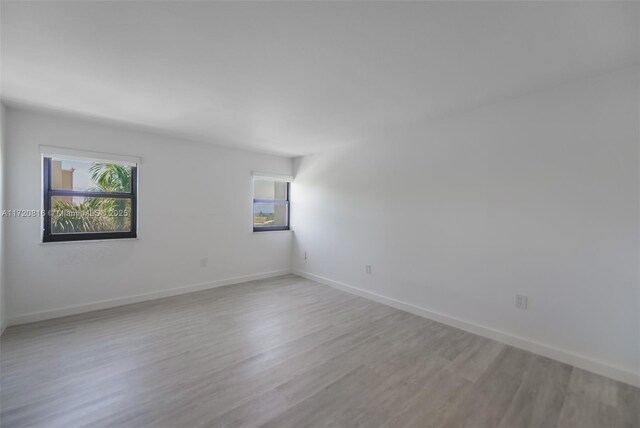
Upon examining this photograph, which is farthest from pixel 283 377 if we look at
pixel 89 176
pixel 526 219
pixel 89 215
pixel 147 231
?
pixel 89 176

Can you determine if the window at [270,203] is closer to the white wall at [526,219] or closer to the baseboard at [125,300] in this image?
the baseboard at [125,300]

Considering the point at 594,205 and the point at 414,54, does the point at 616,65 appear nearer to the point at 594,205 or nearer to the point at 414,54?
the point at 594,205

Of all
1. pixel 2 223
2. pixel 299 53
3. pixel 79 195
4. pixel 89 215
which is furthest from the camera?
pixel 89 215

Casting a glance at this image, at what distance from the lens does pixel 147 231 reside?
3.72m

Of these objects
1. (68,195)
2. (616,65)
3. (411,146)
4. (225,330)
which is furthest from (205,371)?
(616,65)

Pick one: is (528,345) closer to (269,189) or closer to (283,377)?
(283,377)

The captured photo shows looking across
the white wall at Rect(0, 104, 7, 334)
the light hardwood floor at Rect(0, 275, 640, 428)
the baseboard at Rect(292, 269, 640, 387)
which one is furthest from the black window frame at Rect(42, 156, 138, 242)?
the baseboard at Rect(292, 269, 640, 387)

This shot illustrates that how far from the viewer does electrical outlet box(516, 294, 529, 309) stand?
252 centimetres

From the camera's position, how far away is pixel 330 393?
1.90 metres

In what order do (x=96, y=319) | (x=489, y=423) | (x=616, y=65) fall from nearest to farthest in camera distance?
(x=489, y=423)
(x=616, y=65)
(x=96, y=319)

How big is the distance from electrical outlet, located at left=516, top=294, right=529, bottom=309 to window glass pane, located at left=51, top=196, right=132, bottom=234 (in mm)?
4641

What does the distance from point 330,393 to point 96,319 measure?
2.86 metres

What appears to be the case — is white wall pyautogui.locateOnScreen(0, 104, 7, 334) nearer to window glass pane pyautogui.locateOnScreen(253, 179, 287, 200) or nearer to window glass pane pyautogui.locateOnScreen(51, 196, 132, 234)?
window glass pane pyautogui.locateOnScreen(51, 196, 132, 234)

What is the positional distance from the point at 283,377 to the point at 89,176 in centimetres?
337
